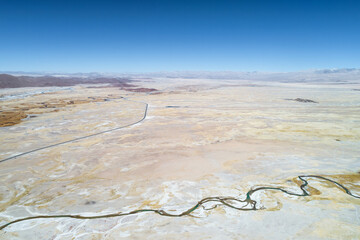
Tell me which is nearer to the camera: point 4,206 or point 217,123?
point 4,206

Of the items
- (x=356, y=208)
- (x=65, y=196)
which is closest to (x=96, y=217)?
(x=65, y=196)

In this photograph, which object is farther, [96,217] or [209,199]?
[209,199]

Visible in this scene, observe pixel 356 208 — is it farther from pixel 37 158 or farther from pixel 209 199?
pixel 37 158

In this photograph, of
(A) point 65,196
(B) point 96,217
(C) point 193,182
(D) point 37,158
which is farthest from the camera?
(D) point 37,158

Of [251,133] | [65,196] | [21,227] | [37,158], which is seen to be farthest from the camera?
[251,133]

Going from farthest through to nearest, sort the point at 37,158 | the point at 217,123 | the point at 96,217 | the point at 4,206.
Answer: the point at 217,123 < the point at 37,158 < the point at 4,206 < the point at 96,217

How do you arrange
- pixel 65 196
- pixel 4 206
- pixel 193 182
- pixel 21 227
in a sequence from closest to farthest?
pixel 21 227, pixel 4 206, pixel 65 196, pixel 193 182

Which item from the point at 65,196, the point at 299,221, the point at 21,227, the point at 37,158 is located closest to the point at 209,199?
the point at 299,221

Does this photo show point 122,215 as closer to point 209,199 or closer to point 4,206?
point 209,199
